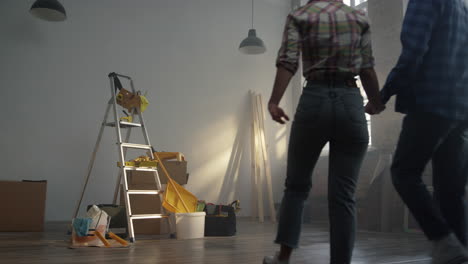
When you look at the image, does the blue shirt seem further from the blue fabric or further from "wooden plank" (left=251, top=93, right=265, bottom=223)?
"wooden plank" (left=251, top=93, right=265, bottom=223)

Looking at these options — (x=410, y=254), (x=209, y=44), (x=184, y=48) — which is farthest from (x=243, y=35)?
(x=410, y=254)

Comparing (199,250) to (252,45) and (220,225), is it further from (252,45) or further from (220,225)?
(252,45)

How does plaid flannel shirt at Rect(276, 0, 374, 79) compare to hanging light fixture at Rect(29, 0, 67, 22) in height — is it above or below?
below

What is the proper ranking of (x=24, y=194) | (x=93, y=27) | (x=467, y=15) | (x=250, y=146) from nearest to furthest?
A: (x=467, y=15)
(x=24, y=194)
(x=93, y=27)
(x=250, y=146)

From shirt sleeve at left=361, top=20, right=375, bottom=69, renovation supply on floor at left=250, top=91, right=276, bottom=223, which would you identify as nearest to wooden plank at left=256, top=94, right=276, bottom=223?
renovation supply on floor at left=250, top=91, right=276, bottom=223

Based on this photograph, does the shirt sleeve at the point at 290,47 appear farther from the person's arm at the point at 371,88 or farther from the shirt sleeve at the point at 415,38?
the shirt sleeve at the point at 415,38

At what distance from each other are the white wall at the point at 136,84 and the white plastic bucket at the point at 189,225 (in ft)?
5.74

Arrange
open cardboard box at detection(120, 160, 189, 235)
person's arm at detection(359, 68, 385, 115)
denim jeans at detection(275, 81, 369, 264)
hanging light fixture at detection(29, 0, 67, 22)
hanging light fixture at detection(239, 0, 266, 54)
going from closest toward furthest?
denim jeans at detection(275, 81, 369, 264) → person's arm at detection(359, 68, 385, 115) → open cardboard box at detection(120, 160, 189, 235) → hanging light fixture at detection(29, 0, 67, 22) → hanging light fixture at detection(239, 0, 266, 54)

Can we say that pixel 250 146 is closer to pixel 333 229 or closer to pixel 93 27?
pixel 93 27

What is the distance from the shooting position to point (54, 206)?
4.53 meters

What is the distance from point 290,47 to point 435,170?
0.83 m

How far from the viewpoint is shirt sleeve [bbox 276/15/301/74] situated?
155cm

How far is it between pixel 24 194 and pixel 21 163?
0.75m

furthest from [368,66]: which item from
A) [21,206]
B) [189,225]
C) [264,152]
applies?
[264,152]
